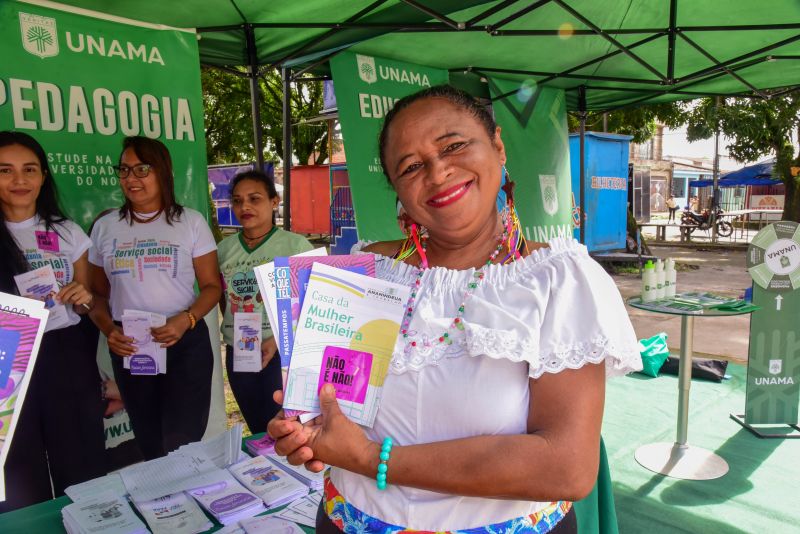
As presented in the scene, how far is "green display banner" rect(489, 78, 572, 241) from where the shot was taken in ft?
19.5

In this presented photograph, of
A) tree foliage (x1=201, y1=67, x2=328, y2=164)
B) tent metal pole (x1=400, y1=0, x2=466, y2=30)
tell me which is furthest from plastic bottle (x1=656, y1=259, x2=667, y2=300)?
tree foliage (x1=201, y1=67, x2=328, y2=164)

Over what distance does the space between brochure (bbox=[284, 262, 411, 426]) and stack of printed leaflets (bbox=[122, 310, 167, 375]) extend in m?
1.99

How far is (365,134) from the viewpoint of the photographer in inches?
178

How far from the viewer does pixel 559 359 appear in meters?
1.01

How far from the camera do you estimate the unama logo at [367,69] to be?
4.52 m

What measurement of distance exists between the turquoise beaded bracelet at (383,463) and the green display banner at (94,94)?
294cm

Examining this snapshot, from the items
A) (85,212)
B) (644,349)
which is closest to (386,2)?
(85,212)

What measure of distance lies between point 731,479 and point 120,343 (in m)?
3.64

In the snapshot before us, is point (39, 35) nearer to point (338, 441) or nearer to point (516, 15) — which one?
point (516, 15)

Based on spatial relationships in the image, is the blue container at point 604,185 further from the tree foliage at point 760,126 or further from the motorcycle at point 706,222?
the motorcycle at point 706,222

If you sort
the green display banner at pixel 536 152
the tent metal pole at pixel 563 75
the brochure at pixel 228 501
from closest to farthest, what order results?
the brochure at pixel 228 501, the tent metal pole at pixel 563 75, the green display banner at pixel 536 152

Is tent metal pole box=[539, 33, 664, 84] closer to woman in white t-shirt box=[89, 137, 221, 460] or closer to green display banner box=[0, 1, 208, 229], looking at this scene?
green display banner box=[0, 1, 208, 229]

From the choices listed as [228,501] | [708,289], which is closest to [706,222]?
[708,289]

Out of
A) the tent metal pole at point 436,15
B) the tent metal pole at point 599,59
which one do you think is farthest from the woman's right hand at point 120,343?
the tent metal pole at point 599,59
